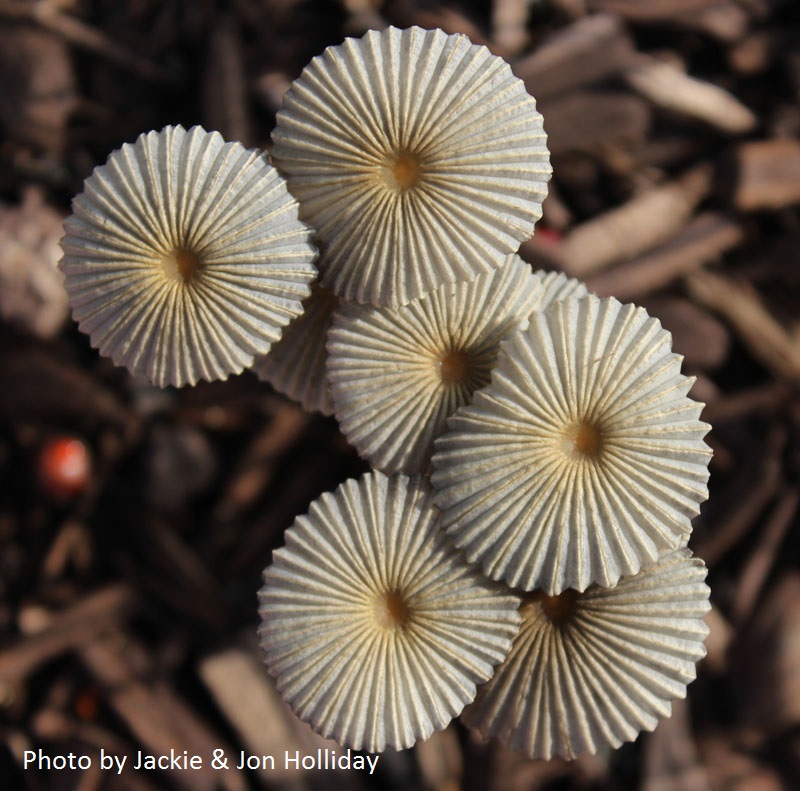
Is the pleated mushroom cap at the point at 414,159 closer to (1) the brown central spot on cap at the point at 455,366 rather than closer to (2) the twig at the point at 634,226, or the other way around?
(1) the brown central spot on cap at the point at 455,366

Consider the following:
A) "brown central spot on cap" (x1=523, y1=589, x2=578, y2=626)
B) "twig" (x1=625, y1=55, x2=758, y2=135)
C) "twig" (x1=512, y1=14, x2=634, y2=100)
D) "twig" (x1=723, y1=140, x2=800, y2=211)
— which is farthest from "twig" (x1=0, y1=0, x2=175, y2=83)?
"brown central spot on cap" (x1=523, y1=589, x2=578, y2=626)

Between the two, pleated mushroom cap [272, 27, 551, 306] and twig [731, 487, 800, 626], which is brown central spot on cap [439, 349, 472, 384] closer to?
pleated mushroom cap [272, 27, 551, 306]

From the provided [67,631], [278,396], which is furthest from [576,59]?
[67,631]

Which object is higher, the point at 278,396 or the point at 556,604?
the point at 278,396

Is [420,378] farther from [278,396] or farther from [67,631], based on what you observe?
[67,631]

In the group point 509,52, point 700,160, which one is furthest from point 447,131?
point 700,160

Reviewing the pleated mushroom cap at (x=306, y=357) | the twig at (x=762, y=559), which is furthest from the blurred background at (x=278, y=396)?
the pleated mushroom cap at (x=306, y=357)

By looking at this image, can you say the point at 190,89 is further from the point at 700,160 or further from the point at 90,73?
the point at 700,160
